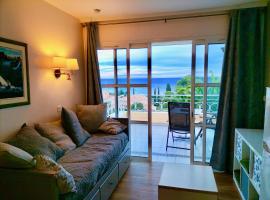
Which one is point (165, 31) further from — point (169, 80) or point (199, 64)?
point (169, 80)

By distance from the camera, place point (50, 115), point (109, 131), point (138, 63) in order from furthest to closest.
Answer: point (138, 63) < point (109, 131) < point (50, 115)

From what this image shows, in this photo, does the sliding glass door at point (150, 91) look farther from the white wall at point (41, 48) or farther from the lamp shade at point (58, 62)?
the lamp shade at point (58, 62)

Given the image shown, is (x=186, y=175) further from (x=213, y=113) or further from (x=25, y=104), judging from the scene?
(x=25, y=104)

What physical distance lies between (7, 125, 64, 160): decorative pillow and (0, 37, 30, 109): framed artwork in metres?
0.35

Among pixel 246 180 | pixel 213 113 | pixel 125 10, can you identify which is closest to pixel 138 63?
pixel 125 10

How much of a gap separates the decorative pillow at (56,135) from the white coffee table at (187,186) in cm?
122

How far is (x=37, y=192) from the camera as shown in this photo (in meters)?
1.62

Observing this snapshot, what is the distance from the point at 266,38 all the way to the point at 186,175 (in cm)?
228

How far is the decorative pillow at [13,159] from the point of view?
5.35 ft

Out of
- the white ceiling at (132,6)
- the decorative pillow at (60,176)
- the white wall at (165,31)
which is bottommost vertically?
the decorative pillow at (60,176)

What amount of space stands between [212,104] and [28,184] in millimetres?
2832

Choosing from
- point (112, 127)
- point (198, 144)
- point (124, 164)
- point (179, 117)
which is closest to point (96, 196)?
point (124, 164)

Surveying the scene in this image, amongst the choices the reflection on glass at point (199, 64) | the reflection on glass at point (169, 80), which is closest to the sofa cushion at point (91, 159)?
the reflection on glass at point (199, 64)

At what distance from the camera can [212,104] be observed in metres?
3.38
